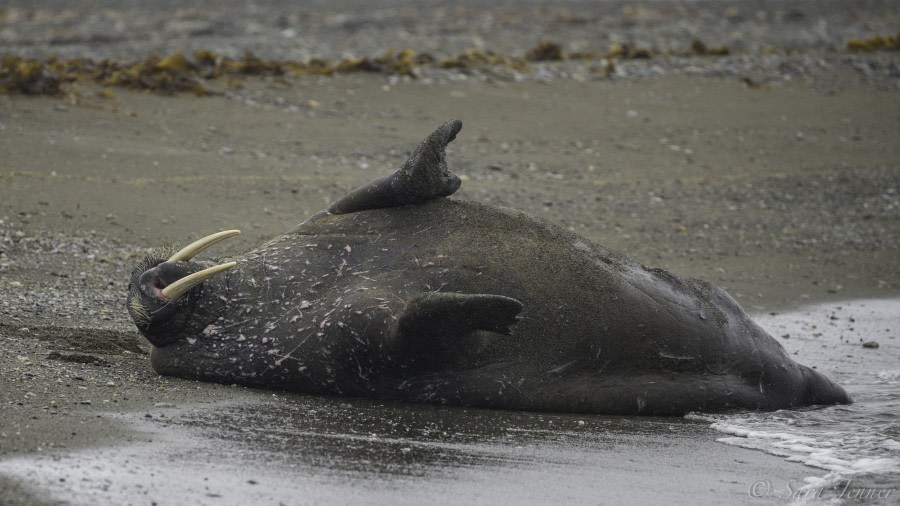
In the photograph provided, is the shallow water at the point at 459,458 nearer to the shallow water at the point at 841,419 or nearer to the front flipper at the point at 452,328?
the shallow water at the point at 841,419

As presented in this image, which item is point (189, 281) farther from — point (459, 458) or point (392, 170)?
point (392, 170)

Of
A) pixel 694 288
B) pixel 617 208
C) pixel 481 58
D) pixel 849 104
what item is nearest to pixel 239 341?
pixel 694 288

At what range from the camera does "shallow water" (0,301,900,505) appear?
4.51 metres

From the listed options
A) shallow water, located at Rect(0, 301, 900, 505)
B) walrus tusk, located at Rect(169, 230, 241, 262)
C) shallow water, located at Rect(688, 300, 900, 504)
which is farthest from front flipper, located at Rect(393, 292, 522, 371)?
shallow water, located at Rect(688, 300, 900, 504)

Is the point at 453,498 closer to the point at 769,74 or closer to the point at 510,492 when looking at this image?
the point at 510,492

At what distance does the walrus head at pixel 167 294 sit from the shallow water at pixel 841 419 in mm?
2664

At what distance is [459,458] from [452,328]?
73 centimetres

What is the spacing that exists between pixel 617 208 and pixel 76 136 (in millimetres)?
5114

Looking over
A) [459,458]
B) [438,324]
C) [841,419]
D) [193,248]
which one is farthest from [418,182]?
[841,419]

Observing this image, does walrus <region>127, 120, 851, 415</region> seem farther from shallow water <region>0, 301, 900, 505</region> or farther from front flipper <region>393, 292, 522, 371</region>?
shallow water <region>0, 301, 900, 505</region>

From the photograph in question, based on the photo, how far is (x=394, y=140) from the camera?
41.4 feet

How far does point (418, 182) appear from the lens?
6.41 metres

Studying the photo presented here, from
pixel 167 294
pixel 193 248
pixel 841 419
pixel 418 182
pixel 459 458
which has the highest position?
pixel 418 182

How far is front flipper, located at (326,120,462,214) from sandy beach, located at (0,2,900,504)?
1.18m
